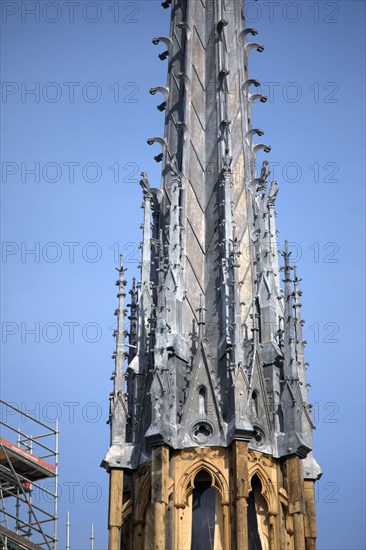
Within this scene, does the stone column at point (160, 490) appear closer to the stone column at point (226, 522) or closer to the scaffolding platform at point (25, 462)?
the stone column at point (226, 522)

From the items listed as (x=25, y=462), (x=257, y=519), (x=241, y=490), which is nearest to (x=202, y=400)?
(x=241, y=490)

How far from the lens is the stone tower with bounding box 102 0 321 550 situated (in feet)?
156

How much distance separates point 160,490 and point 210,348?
5.47 meters

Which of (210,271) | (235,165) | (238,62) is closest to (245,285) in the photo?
(210,271)

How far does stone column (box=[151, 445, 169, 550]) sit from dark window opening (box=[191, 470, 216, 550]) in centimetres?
→ 114

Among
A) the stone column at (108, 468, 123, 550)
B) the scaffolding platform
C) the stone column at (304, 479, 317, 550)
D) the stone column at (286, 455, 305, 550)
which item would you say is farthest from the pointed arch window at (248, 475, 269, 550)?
the scaffolding platform

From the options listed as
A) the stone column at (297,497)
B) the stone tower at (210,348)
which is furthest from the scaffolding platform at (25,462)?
the stone column at (297,497)

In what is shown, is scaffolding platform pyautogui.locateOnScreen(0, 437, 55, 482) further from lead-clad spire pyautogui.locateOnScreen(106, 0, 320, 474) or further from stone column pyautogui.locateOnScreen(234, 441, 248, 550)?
stone column pyautogui.locateOnScreen(234, 441, 248, 550)

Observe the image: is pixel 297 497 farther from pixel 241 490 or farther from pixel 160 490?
pixel 160 490

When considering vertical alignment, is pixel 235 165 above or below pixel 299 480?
above

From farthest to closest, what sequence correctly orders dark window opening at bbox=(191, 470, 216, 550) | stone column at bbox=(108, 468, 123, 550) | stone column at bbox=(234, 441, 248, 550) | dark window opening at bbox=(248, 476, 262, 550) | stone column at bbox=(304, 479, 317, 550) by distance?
1. stone column at bbox=(304, 479, 317, 550)
2. stone column at bbox=(108, 468, 123, 550)
3. dark window opening at bbox=(248, 476, 262, 550)
4. dark window opening at bbox=(191, 470, 216, 550)
5. stone column at bbox=(234, 441, 248, 550)

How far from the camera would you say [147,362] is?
50719 mm

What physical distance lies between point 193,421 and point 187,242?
6846 millimetres

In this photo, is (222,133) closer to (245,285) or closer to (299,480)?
(245,285)
